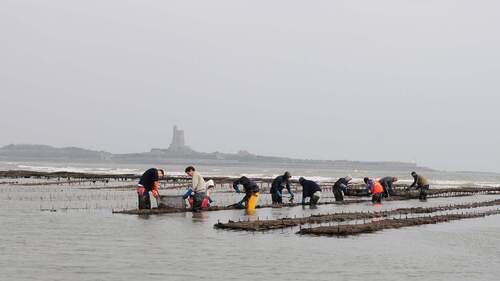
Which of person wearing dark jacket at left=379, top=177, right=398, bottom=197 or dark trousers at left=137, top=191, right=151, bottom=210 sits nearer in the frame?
dark trousers at left=137, top=191, right=151, bottom=210

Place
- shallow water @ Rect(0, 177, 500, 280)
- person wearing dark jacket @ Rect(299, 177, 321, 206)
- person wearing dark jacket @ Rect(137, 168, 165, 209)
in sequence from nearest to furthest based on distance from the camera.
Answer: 1. shallow water @ Rect(0, 177, 500, 280)
2. person wearing dark jacket @ Rect(137, 168, 165, 209)
3. person wearing dark jacket @ Rect(299, 177, 321, 206)

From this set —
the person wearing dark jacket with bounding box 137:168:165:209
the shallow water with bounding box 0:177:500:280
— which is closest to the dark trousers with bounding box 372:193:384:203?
the shallow water with bounding box 0:177:500:280

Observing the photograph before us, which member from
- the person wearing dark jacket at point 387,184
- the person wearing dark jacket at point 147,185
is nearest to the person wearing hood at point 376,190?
the person wearing dark jacket at point 387,184

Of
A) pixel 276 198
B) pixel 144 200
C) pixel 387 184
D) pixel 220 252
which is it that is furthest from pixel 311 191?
pixel 220 252

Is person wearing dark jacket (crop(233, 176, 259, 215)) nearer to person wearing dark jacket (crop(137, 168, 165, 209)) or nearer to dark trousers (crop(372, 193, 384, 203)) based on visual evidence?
person wearing dark jacket (crop(137, 168, 165, 209))

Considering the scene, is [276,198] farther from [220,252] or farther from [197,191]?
[220,252]

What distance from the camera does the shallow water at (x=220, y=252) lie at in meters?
12.2

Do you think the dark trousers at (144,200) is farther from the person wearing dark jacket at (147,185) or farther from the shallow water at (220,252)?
the shallow water at (220,252)

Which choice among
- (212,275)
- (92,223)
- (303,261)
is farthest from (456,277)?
(92,223)

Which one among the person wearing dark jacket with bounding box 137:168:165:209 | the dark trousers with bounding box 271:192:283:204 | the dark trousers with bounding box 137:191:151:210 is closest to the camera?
the person wearing dark jacket with bounding box 137:168:165:209

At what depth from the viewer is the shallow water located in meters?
12.2

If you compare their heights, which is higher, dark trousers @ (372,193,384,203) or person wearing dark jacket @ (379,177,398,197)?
person wearing dark jacket @ (379,177,398,197)

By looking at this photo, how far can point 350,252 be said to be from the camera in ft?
49.3

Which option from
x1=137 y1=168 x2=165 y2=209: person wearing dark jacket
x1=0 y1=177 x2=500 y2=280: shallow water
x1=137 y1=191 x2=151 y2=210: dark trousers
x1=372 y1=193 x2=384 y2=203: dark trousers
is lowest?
x1=0 y1=177 x2=500 y2=280: shallow water
